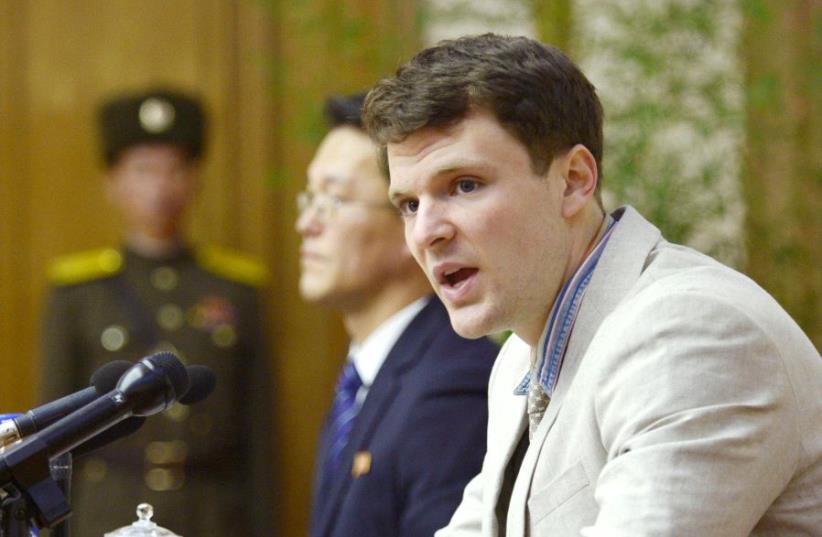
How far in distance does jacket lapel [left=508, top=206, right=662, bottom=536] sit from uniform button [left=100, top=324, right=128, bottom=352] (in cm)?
285

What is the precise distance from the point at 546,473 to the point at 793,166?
8.53 feet

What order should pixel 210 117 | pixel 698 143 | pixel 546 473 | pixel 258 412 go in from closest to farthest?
pixel 546 473 → pixel 698 143 → pixel 258 412 → pixel 210 117

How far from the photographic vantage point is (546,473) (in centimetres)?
160

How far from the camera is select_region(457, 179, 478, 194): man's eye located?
66.1 inches

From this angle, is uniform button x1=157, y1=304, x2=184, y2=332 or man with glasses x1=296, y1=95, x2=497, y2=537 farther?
uniform button x1=157, y1=304, x2=184, y2=332

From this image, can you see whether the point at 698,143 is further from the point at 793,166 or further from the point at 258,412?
the point at 258,412

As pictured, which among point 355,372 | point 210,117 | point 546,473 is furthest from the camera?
point 210,117

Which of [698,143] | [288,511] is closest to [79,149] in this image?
[288,511]

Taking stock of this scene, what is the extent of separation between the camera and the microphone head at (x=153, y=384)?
1478 mm

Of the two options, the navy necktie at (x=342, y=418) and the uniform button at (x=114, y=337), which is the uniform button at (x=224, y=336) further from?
the navy necktie at (x=342, y=418)

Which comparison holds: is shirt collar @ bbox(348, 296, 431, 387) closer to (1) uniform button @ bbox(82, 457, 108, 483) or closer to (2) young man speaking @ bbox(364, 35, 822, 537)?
(2) young man speaking @ bbox(364, 35, 822, 537)

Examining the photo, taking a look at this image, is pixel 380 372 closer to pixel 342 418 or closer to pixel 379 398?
pixel 379 398

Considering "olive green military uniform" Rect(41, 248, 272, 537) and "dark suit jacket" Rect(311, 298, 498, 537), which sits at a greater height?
"dark suit jacket" Rect(311, 298, 498, 537)

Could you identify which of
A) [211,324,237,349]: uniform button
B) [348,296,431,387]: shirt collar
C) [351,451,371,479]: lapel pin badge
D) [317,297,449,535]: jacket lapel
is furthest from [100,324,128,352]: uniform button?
[351,451,371,479]: lapel pin badge
